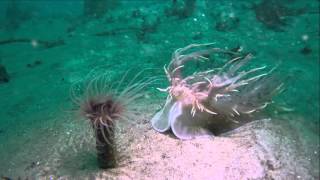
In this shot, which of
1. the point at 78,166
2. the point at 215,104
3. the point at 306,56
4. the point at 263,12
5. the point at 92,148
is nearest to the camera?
the point at 78,166

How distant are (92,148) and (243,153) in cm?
170

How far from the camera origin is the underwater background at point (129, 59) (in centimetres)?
427

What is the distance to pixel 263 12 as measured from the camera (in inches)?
417

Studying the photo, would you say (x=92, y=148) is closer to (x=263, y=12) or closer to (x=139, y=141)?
(x=139, y=141)

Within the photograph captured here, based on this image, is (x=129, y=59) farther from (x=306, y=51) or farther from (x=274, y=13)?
(x=274, y=13)

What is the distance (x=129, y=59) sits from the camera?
7738mm

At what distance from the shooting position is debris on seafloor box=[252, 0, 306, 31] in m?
9.98

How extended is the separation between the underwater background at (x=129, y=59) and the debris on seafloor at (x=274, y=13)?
0.09ft

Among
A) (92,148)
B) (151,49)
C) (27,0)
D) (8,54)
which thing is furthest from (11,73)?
(27,0)

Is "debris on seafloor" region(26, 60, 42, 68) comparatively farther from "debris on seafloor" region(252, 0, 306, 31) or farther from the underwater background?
"debris on seafloor" region(252, 0, 306, 31)

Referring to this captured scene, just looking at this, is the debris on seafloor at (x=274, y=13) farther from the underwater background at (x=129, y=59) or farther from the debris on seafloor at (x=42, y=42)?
the debris on seafloor at (x=42, y=42)

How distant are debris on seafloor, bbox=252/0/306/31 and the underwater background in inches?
1.1

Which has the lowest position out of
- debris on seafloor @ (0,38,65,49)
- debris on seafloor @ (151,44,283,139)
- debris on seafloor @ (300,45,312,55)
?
debris on seafloor @ (0,38,65,49)

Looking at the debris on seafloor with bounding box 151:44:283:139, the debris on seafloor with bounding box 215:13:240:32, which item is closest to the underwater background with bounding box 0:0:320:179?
the debris on seafloor with bounding box 215:13:240:32
